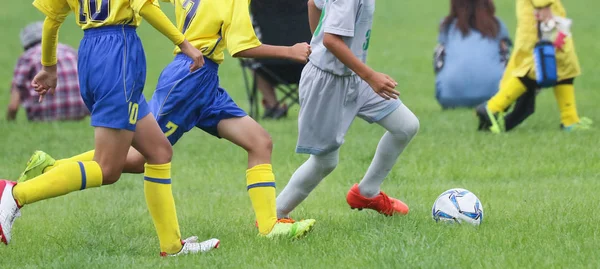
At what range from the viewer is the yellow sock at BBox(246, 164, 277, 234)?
5387 millimetres

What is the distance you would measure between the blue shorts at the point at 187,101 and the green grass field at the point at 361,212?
651mm

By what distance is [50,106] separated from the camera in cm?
1167

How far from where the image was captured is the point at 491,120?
952 cm

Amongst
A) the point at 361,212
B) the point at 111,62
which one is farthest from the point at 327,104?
the point at 111,62

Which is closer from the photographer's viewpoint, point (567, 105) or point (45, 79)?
point (45, 79)

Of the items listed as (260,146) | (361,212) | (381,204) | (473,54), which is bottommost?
(473,54)

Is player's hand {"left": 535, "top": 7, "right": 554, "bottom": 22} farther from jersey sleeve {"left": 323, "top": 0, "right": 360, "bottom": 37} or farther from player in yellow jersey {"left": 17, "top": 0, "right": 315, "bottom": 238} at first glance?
player in yellow jersey {"left": 17, "top": 0, "right": 315, "bottom": 238}

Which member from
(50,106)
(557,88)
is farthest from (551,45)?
(50,106)

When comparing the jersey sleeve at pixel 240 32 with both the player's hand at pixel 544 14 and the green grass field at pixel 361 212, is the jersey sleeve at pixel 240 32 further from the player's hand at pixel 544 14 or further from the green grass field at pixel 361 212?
the player's hand at pixel 544 14

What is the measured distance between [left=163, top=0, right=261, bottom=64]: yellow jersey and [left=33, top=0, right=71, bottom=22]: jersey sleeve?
0.68 m

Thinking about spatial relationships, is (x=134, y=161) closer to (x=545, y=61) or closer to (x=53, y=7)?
(x=53, y=7)

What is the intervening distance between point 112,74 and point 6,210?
0.81 m

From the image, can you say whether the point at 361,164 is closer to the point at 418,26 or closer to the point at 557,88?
the point at 557,88

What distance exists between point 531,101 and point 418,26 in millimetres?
11602
